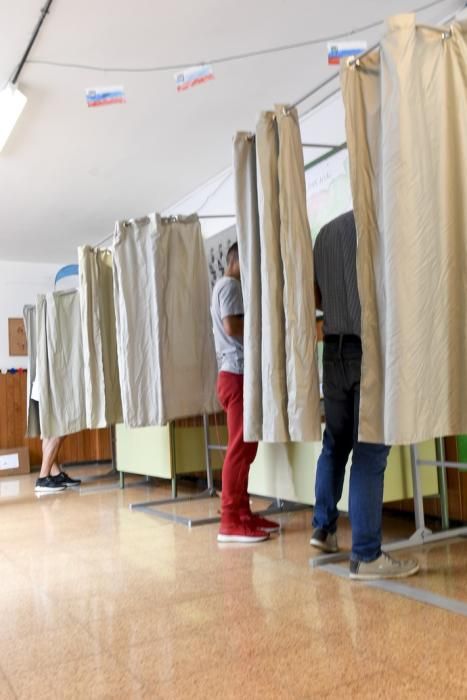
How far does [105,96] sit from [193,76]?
1.77 feet

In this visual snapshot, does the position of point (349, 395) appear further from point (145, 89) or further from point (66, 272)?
point (66, 272)

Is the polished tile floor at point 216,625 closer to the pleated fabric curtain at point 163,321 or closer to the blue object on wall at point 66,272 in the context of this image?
the pleated fabric curtain at point 163,321

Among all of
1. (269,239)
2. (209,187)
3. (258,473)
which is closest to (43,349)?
(209,187)

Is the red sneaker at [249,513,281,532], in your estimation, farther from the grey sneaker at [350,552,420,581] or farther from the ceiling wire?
the ceiling wire

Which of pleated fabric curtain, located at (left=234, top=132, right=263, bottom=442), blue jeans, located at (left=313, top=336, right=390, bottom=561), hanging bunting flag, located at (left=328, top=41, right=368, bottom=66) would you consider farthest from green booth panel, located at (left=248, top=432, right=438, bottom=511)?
hanging bunting flag, located at (left=328, top=41, right=368, bottom=66)

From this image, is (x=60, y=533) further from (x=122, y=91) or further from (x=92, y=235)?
(x=92, y=235)

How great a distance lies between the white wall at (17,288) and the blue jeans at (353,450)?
589cm

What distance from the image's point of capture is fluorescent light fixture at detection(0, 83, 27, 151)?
12.2 ft

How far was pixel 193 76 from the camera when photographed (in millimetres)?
3428

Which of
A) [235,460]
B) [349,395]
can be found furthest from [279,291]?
[235,460]

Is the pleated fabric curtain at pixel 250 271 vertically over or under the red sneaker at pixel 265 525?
over

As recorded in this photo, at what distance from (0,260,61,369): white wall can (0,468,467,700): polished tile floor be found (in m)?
4.86

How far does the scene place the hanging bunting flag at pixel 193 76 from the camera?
3.38m

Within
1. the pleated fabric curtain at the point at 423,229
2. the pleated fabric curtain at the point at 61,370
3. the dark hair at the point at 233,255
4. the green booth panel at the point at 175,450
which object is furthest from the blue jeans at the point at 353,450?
the pleated fabric curtain at the point at 61,370
